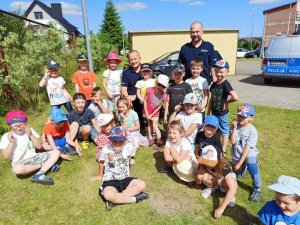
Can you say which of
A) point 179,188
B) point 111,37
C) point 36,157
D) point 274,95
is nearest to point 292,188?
point 179,188

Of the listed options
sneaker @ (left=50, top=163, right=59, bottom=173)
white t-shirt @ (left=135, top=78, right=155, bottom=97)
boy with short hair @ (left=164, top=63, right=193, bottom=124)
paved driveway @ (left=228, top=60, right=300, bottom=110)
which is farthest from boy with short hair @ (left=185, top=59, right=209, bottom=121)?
paved driveway @ (left=228, top=60, right=300, bottom=110)

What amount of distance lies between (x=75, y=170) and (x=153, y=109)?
1.80 metres

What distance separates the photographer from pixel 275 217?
2221 mm

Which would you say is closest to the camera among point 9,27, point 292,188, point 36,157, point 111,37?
point 292,188

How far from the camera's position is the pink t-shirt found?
16.1 feet

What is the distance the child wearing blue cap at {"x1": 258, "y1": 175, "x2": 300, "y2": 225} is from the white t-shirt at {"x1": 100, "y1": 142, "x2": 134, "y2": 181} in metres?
1.87

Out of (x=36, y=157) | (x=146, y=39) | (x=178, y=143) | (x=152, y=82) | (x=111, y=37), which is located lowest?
(x=36, y=157)

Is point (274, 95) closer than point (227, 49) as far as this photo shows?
Yes

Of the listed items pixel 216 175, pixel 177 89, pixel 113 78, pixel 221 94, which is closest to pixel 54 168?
pixel 113 78

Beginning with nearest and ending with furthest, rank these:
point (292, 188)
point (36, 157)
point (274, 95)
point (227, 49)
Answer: point (292, 188) < point (36, 157) < point (274, 95) < point (227, 49)

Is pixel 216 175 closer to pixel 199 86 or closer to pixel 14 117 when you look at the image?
pixel 199 86

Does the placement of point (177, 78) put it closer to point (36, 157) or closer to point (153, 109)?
point (153, 109)

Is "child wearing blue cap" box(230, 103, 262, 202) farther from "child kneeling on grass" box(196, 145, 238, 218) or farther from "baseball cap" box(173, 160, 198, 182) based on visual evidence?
"baseball cap" box(173, 160, 198, 182)

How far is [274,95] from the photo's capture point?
375 inches
